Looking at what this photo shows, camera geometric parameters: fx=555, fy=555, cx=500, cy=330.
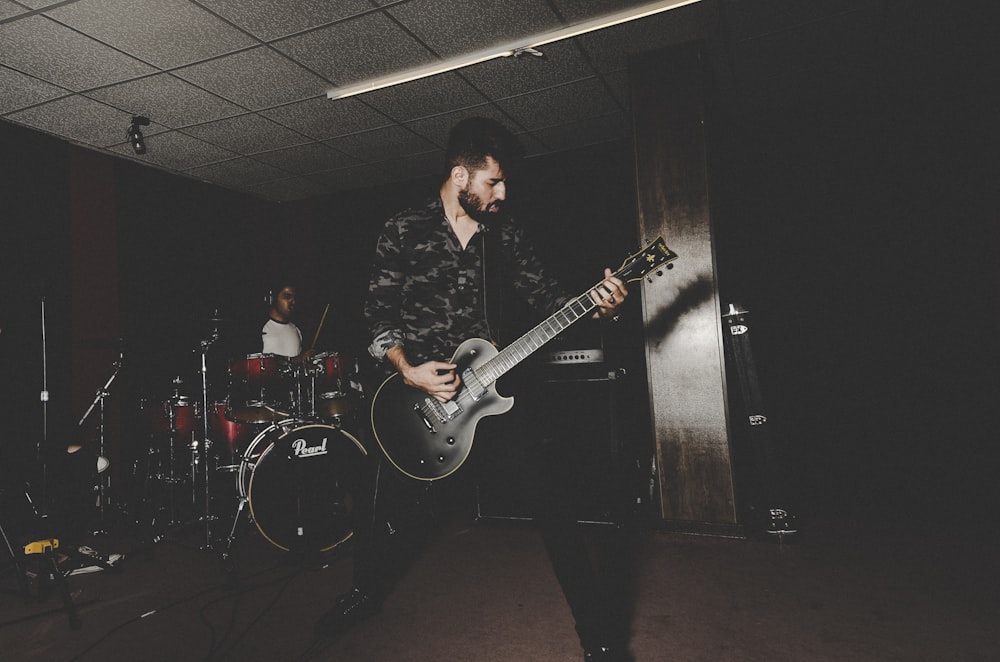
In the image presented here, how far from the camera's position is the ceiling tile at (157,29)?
2811 mm

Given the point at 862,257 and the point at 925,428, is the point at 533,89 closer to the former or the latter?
the point at 862,257

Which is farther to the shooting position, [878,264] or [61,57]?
[878,264]

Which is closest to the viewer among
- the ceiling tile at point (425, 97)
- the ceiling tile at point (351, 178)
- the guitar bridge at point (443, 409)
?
the guitar bridge at point (443, 409)

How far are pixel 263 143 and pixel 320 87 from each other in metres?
1.17

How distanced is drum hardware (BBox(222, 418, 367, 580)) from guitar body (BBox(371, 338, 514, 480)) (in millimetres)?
1173

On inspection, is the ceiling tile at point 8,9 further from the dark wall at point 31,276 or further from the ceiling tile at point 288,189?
the ceiling tile at point 288,189

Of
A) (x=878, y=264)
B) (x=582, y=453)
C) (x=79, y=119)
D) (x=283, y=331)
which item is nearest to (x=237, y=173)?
(x=79, y=119)

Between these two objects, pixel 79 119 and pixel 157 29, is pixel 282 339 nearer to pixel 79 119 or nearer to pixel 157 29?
pixel 79 119

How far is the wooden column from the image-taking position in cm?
304

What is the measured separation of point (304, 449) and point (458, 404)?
1.59 metres

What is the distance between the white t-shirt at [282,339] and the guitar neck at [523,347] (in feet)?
10.7

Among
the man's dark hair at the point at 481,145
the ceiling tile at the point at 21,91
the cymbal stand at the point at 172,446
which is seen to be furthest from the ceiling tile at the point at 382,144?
the man's dark hair at the point at 481,145

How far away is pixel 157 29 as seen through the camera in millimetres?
3006

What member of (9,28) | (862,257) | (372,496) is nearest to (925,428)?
(862,257)
